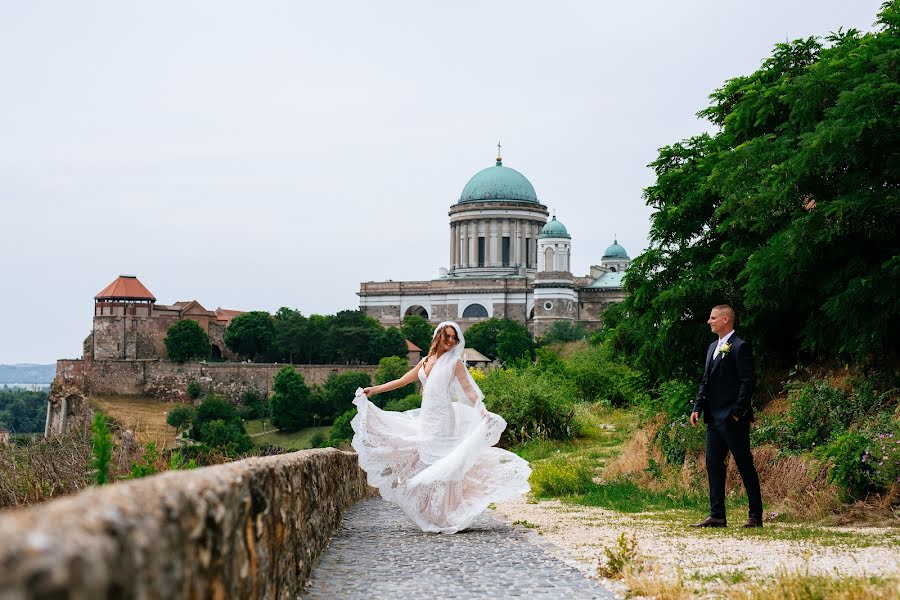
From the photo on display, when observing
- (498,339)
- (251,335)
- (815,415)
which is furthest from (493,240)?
(815,415)

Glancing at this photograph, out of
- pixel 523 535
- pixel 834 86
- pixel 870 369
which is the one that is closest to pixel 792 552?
pixel 523 535

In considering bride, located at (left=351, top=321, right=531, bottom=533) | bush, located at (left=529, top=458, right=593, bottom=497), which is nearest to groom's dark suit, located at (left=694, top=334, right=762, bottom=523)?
bride, located at (left=351, top=321, right=531, bottom=533)

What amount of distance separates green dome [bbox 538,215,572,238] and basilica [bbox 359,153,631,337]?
0.09 m

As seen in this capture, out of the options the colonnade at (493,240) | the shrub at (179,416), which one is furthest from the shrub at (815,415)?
the colonnade at (493,240)

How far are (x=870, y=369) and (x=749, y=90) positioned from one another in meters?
3.80

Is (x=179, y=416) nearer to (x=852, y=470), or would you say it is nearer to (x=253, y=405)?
(x=253, y=405)

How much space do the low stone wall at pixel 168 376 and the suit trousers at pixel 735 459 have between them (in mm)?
Answer: 73324

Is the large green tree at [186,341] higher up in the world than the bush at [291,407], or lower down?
higher up

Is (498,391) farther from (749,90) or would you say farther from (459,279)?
(459,279)

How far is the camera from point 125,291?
8875cm

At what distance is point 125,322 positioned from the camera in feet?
285

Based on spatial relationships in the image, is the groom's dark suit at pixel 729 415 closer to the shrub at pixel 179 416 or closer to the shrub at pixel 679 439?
the shrub at pixel 679 439

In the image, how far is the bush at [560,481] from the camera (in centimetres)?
1080

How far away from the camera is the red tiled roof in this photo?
8819 cm
